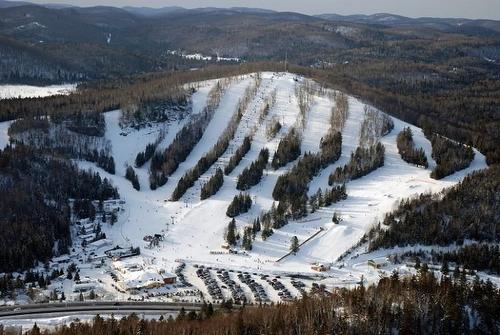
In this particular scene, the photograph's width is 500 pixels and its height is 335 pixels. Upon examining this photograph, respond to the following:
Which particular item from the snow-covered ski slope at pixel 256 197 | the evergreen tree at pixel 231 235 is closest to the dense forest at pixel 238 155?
the snow-covered ski slope at pixel 256 197

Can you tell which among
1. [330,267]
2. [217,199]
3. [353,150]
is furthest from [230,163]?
[330,267]

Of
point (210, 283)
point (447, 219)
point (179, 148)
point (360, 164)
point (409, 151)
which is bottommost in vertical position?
point (210, 283)

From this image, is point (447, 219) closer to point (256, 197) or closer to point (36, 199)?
point (256, 197)

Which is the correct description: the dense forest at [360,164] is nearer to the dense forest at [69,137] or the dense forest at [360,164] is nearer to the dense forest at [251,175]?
the dense forest at [251,175]


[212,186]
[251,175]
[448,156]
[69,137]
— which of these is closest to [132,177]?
[69,137]

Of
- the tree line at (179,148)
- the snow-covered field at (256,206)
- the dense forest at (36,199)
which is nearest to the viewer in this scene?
the dense forest at (36,199)

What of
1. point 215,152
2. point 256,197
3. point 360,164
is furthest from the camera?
point 215,152

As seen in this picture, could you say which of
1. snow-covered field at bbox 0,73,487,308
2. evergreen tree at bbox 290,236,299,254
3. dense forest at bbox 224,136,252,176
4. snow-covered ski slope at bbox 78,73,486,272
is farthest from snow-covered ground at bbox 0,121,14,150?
evergreen tree at bbox 290,236,299,254
